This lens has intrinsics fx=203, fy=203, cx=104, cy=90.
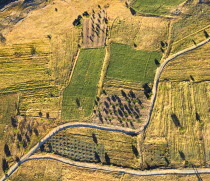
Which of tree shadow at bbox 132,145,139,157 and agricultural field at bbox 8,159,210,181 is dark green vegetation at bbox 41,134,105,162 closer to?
agricultural field at bbox 8,159,210,181

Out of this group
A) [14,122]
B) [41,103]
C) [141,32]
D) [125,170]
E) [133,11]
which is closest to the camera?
[125,170]

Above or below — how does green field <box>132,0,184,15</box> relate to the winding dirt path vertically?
above

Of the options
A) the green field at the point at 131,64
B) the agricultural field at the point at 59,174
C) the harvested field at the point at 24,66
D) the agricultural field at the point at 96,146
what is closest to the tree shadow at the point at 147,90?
the green field at the point at 131,64

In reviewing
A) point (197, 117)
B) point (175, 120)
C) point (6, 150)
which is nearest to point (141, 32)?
point (175, 120)

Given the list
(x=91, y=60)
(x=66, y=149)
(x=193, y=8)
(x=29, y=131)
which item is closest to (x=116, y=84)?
(x=91, y=60)

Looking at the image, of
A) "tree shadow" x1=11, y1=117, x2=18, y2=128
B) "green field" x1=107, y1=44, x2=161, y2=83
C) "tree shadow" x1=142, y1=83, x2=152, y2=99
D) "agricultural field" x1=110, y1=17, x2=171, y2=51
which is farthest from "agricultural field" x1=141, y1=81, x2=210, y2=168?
"tree shadow" x1=11, y1=117, x2=18, y2=128

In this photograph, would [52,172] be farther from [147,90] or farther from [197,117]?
[197,117]
